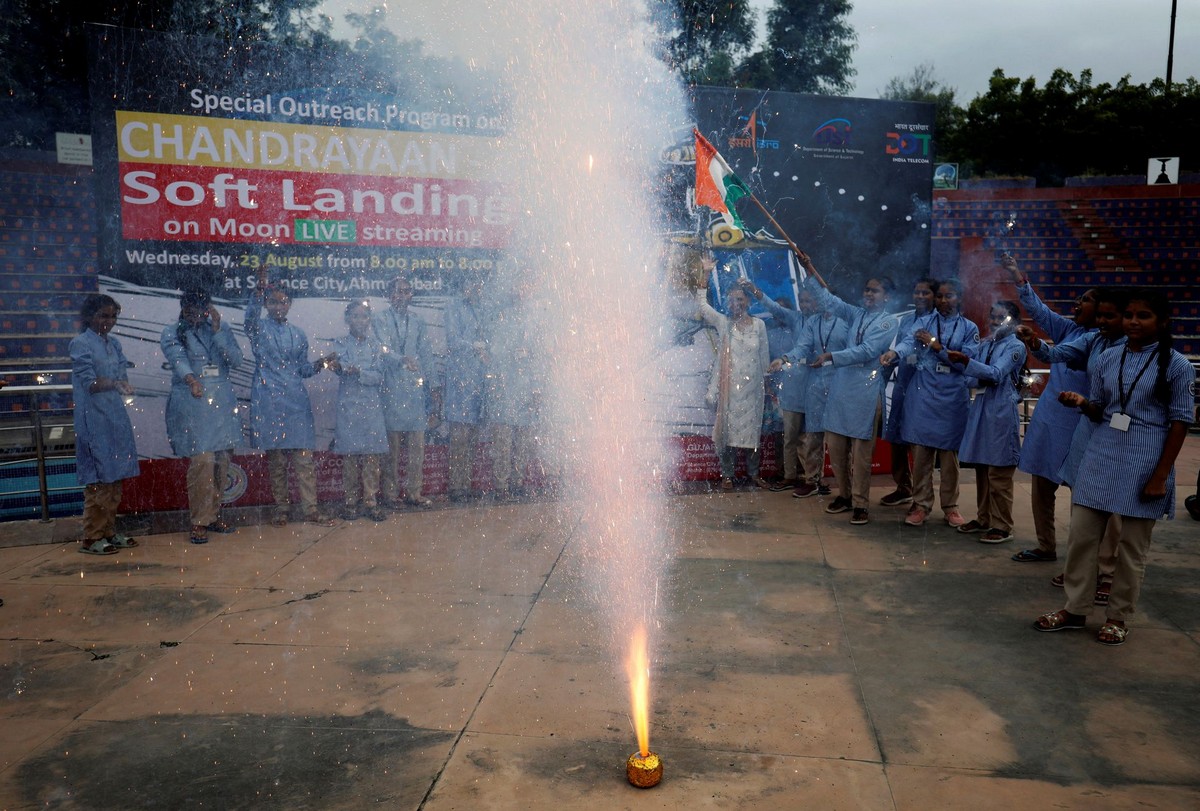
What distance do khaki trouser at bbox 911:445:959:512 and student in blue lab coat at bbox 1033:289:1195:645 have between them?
2.14m

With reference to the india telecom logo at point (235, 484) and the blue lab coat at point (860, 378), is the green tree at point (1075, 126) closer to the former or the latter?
the blue lab coat at point (860, 378)

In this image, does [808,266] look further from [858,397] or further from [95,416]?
[95,416]

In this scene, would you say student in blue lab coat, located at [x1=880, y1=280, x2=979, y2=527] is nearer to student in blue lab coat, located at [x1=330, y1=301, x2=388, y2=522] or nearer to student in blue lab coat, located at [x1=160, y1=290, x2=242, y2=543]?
student in blue lab coat, located at [x1=330, y1=301, x2=388, y2=522]

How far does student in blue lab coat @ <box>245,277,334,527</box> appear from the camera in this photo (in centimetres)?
698

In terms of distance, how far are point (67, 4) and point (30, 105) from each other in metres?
2.76

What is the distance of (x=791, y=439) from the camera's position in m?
8.28

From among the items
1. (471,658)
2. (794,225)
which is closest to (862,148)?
(794,225)

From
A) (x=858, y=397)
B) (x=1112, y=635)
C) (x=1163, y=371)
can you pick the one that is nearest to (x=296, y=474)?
(x=858, y=397)

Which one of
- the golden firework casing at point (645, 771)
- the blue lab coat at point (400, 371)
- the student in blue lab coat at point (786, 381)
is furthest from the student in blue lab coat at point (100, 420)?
the student in blue lab coat at point (786, 381)

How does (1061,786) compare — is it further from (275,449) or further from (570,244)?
(570,244)

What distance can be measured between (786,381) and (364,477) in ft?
13.0

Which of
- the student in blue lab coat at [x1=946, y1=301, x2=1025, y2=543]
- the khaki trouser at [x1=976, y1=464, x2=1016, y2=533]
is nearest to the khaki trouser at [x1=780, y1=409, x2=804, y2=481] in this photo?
the student in blue lab coat at [x1=946, y1=301, x2=1025, y2=543]

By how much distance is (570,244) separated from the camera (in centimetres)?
864

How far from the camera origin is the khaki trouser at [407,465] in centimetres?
748
